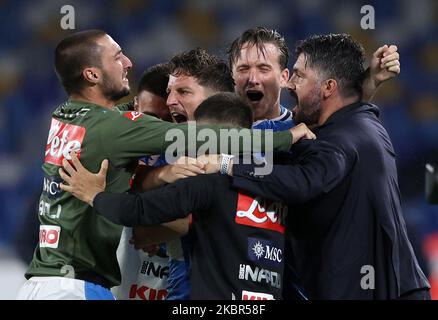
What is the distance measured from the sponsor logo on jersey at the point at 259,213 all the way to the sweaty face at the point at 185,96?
964 millimetres

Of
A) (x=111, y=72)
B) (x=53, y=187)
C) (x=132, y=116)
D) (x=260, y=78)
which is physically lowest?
(x=53, y=187)

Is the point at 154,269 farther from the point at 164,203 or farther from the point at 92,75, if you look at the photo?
the point at 164,203

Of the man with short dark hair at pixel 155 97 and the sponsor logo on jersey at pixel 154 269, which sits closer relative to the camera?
the sponsor logo on jersey at pixel 154 269

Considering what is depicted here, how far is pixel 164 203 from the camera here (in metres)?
2.43

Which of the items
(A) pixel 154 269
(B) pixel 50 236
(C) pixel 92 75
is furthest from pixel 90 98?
(A) pixel 154 269

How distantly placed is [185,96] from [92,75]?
65 cm

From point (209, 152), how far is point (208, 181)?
186 millimetres

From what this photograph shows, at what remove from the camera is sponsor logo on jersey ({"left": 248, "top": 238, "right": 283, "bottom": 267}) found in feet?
8.21

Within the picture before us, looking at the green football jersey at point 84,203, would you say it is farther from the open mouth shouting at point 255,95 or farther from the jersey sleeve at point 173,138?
the open mouth shouting at point 255,95

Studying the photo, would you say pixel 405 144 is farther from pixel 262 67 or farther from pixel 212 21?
pixel 262 67

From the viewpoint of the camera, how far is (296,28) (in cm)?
639

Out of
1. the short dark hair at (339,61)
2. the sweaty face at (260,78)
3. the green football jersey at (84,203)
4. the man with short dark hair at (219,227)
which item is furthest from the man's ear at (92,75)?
the sweaty face at (260,78)

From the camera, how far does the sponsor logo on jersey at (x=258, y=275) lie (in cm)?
250

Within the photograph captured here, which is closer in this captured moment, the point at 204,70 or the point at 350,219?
the point at 350,219
